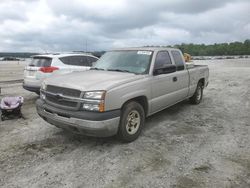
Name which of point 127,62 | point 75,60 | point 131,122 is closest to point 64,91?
point 131,122

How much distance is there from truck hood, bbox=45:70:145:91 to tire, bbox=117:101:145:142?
498 mm

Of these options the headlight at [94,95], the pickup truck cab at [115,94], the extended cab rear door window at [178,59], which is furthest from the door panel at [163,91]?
the headlight at [94,95]

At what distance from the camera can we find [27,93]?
10.1 metres

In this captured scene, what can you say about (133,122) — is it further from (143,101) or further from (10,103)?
(10,103)

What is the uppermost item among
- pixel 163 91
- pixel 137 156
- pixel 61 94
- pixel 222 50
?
pixel 222 50

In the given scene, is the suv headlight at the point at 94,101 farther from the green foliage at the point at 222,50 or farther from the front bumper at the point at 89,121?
the green foliage at the point at 222,50

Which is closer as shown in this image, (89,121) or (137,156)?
(89,121)

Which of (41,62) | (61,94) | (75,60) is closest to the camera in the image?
(61,94)

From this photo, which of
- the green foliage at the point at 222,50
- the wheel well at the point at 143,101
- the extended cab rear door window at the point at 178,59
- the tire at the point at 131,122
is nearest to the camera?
the tire at the point at 131,122

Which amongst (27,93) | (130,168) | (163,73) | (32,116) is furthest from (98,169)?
(27,93)

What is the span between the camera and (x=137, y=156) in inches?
168

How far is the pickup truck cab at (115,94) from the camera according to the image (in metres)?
4.21

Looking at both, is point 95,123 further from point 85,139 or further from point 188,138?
point 188,138

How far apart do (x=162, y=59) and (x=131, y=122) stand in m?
1.84
